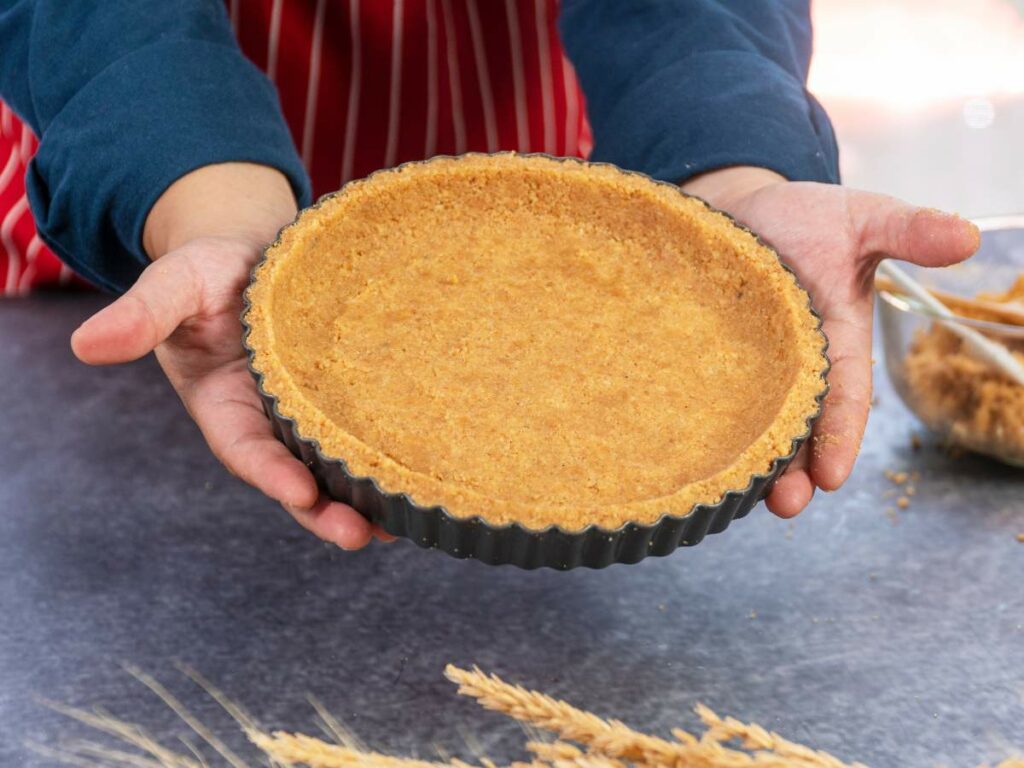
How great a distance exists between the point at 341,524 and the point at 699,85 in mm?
831

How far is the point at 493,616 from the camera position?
4.45 feet

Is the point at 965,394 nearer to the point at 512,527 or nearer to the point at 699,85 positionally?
the point at 699,85

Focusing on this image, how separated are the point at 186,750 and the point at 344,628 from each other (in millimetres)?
221

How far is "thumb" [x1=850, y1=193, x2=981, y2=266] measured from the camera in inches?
49.8

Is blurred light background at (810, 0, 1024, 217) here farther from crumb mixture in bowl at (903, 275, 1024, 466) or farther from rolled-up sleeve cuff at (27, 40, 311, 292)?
rolled-up sleeve cuff at (27, 40, 311, 292)

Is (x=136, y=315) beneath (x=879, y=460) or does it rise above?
above

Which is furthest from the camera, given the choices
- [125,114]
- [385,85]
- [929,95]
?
[929,95]

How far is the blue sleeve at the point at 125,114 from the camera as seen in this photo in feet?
4.62

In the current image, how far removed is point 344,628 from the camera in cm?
133

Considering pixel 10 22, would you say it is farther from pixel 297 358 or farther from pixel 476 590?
pixel 476 590

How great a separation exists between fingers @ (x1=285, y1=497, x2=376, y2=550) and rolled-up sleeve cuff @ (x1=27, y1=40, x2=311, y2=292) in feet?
1.55

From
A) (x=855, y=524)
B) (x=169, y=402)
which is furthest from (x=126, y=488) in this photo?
(x=855, y=524)

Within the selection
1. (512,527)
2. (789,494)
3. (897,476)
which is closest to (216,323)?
(512,527)

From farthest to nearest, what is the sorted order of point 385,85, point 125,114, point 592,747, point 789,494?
1. point 385,85
2. point 125,114
3. point 789,494
4. point 592,747
